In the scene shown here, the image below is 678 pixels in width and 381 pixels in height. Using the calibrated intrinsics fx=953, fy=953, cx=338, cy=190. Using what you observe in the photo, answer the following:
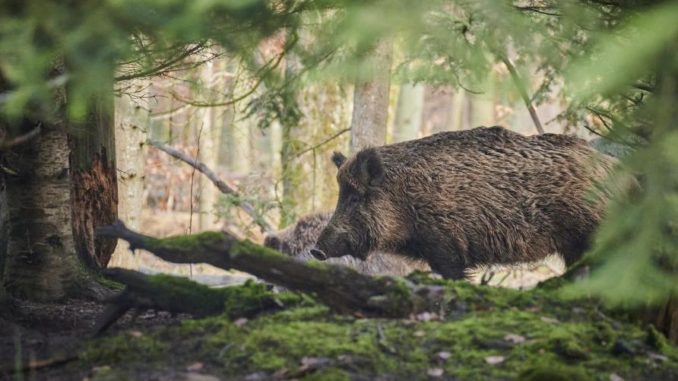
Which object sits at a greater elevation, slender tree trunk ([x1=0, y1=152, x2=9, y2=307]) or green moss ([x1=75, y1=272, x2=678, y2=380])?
slender tree trunk ([x1=0, y1=152, x2=9, y2=307])

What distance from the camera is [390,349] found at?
16.1ft

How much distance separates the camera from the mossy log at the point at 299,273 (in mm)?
5148

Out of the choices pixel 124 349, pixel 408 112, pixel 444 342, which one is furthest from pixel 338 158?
pixel 408 112

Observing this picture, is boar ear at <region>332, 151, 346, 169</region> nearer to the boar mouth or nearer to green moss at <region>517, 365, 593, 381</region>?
the boar mouth

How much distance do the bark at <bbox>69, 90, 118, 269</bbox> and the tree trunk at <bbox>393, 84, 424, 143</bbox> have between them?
15830mm

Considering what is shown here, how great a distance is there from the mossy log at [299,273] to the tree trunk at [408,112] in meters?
18.2

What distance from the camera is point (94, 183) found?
780 centimetres

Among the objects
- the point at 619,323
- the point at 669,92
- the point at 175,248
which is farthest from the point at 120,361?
the point at 669,92

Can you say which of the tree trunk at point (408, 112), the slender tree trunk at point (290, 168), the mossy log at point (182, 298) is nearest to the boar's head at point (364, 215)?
the mossy log at point (182, 298)

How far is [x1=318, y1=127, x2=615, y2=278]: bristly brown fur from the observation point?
837 centimetres

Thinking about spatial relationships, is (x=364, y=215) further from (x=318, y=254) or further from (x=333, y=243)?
(x=318, y=254)

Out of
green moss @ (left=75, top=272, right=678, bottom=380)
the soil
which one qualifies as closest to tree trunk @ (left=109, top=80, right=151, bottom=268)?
the soil

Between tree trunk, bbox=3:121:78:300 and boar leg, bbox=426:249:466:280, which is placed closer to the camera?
tree trunk, bbox=3:121:78:300

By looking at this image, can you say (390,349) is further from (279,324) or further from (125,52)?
(125,52)
